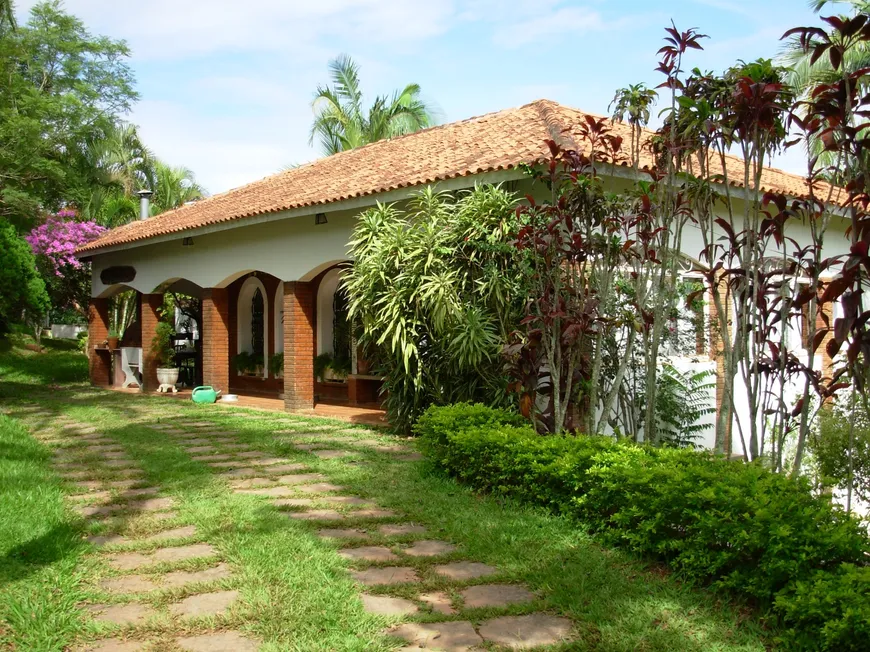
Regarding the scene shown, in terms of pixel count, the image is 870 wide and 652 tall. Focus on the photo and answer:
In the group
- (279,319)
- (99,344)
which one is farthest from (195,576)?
(99,344)

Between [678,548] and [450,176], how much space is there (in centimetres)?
570

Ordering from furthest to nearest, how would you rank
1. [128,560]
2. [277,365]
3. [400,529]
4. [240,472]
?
[277,365]
[240,472]
[400,529]
[128,560]

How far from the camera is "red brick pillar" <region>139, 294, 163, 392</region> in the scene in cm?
1594

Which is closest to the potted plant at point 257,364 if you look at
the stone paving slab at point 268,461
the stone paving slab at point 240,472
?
the stone paving slab at point 268,461

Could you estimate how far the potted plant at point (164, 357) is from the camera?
15.5m

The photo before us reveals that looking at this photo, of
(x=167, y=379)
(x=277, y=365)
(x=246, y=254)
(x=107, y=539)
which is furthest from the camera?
(x=167, y=379)

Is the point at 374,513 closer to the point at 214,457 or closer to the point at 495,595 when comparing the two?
the point at 495,595

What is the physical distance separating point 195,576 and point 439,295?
14.6 ft

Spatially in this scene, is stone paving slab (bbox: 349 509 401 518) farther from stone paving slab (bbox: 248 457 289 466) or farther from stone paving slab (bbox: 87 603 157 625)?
stone paving slab (bbox: 248 457 289 466)

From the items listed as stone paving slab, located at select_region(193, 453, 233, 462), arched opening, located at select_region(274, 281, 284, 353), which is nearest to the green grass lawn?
stone paving slab, located at select_region(193, 453, 233, 462)

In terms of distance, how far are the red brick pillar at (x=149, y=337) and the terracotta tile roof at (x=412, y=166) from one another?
145 centimetres

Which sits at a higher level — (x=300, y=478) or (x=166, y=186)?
(x=166, y=186)

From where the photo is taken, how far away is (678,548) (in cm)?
416

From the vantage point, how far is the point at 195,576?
13.9 ft
